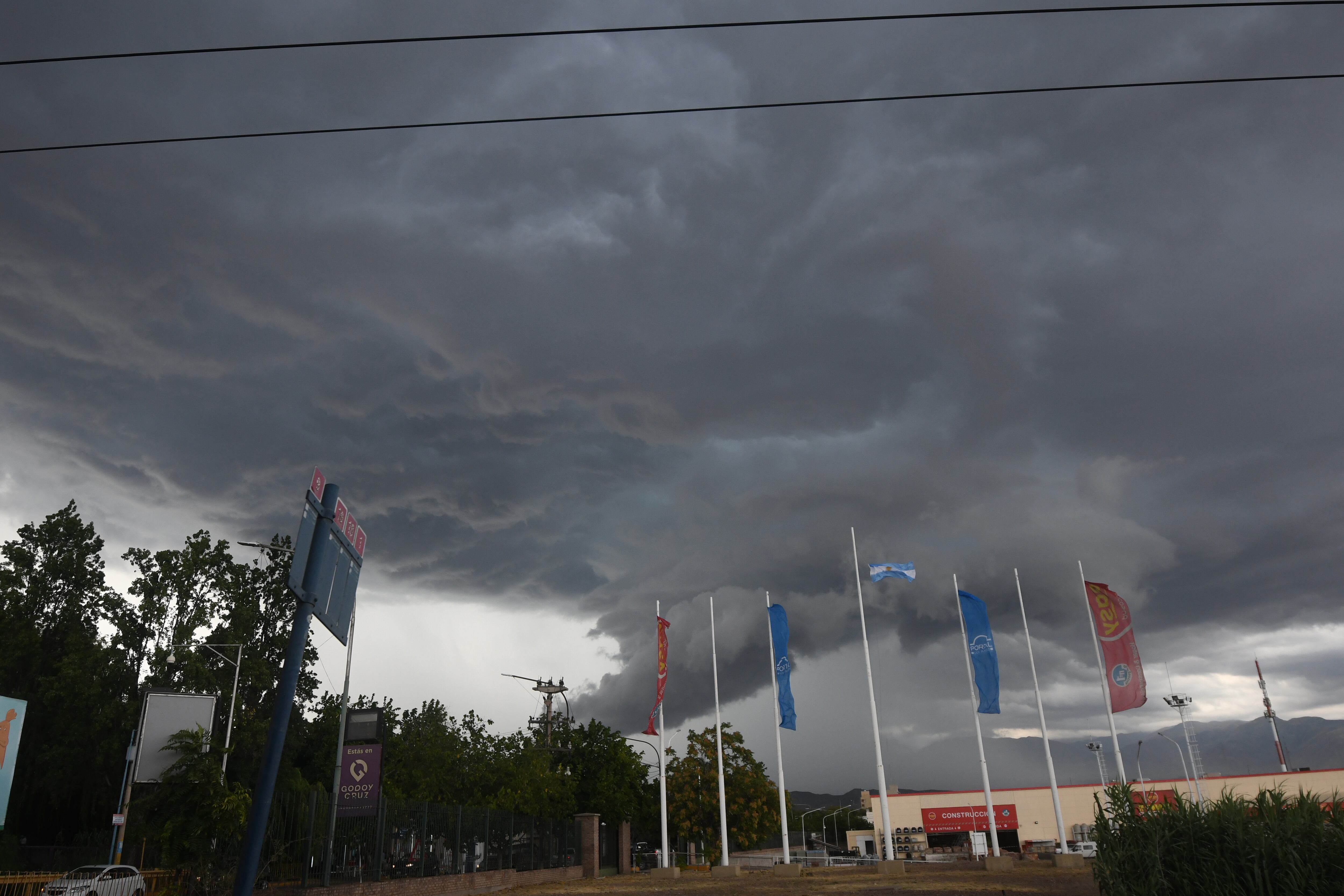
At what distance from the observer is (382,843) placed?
2633 cm

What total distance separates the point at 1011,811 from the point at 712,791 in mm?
43772

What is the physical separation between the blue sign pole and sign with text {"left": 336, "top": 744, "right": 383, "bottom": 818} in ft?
40.5

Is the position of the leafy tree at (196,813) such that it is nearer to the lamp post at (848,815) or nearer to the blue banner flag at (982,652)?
the blue banner flag at (982,652)

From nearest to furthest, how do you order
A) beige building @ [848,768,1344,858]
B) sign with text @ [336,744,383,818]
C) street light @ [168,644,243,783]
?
sign with text @ [336,744,383,818], street light @ [168,644,243,783], beige building @ [848,768,1344,858]

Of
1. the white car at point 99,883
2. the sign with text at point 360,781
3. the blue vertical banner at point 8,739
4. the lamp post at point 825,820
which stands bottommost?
the lamp post at point 825,820

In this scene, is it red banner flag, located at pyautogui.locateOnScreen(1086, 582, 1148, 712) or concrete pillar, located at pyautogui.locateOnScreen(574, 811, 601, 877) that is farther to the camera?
concrete pillar, located at pyautogui.locateOnScreen(574, 811, 601, 877)

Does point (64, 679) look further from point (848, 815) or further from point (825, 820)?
point (848, 815)

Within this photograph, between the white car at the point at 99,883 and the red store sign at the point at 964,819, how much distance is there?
76.3 meters

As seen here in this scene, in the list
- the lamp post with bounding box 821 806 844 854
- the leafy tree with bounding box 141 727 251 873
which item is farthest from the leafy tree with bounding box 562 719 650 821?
the lamp post with bounding box 821 806 844 854

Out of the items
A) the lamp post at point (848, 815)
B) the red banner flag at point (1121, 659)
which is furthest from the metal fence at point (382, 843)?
the lamp post at point (848, 815)

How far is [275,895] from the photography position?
22.1 meters

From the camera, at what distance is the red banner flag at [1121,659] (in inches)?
1367

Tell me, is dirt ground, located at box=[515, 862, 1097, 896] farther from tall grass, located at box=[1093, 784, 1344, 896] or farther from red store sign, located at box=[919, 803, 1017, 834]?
red store sign, located at box=[919, 803, 1017, 834]

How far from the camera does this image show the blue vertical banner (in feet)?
102
